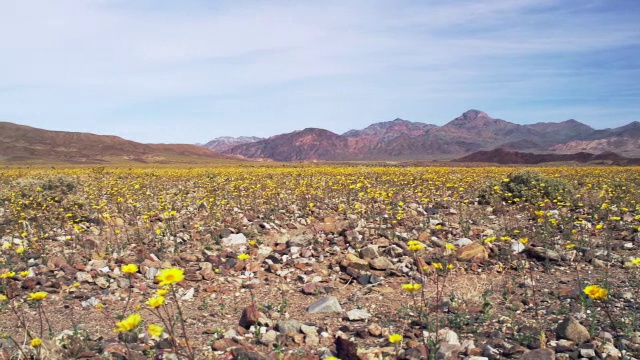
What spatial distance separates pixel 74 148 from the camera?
154 metres

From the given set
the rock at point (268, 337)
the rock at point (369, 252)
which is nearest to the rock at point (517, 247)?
the rock at point (369, 252)

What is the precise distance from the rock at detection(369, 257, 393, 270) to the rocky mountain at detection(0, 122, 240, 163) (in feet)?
425

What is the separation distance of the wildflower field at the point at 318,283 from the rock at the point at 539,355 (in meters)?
0.02

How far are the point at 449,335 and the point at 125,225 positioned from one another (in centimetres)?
910

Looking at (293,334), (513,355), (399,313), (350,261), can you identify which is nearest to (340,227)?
(350,261)

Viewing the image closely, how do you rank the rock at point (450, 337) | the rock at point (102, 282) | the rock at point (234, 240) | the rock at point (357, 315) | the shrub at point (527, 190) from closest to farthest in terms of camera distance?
the rock at point (450, 337) < the rock at point (357, 315) < the rock at point (102, 282) < the rock at point (234, 240) < the shrub at point (527, 190)

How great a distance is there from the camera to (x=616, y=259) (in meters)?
8.16

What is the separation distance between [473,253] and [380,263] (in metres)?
1.78

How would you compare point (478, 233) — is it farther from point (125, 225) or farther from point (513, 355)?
point (125, 225)

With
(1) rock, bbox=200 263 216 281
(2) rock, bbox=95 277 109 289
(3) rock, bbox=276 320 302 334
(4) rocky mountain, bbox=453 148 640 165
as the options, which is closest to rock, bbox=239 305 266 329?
(3) rock, bbox=276 320 302 334

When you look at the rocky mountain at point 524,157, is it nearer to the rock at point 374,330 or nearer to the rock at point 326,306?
the rock at point 326,306

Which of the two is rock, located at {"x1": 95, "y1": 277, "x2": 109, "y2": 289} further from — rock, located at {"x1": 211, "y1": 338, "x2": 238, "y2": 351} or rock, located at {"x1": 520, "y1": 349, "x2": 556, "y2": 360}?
rock, located at {"x1": 520, "y1": 349, "x2": 556, "y2": 360}

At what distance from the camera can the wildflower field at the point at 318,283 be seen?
4805 mm

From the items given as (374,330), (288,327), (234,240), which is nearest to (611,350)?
(374,330)
